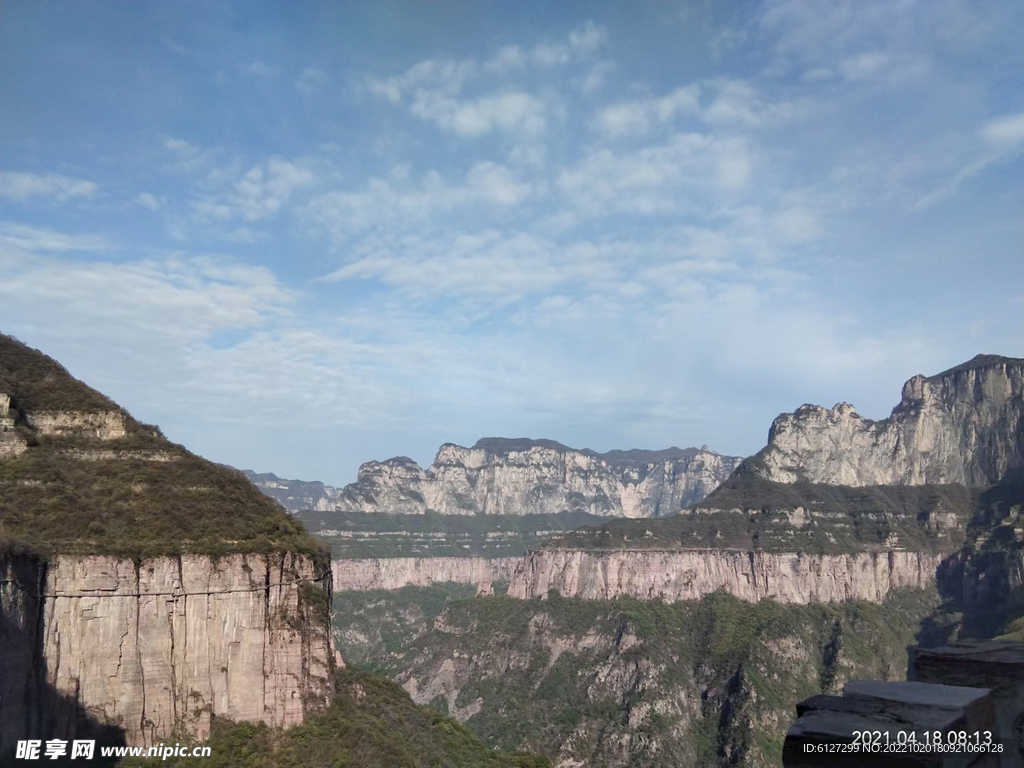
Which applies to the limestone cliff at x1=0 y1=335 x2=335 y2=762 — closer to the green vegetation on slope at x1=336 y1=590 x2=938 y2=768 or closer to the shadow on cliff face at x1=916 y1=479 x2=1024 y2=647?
the green vegetation on slope at x1=336 y1=590 x2=938 y2=768

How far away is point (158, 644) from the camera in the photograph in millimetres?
55156

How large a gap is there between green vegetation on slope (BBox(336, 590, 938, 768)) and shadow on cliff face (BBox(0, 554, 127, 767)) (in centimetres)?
11822

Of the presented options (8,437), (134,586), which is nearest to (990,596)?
(134,586)

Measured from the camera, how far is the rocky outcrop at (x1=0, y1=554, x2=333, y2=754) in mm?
48594

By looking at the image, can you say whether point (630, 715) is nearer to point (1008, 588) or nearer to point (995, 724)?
point (1008, 588)

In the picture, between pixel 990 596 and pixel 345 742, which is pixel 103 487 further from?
pixel 990 596

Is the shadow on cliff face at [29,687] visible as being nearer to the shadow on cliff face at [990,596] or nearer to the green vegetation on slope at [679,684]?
the green vegetation on slope at [679,684]

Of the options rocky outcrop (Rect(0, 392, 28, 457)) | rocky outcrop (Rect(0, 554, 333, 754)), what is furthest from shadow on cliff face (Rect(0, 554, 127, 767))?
rocky outcrop (Rect(0, 392, 28, 457))

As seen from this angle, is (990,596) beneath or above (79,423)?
beneath

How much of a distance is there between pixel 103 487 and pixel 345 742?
28.7m

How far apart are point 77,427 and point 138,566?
58.4 feet

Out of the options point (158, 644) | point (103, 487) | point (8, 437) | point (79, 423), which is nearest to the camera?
point (158, 644)

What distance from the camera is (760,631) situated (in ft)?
604

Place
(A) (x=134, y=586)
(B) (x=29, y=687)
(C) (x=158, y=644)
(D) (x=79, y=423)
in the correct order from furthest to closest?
1. (D) (x=79, y=423)
2. (C) (x=158, y=644)
3. (A) (x=134, y=586)
4. (B) (x=29, y=687)
